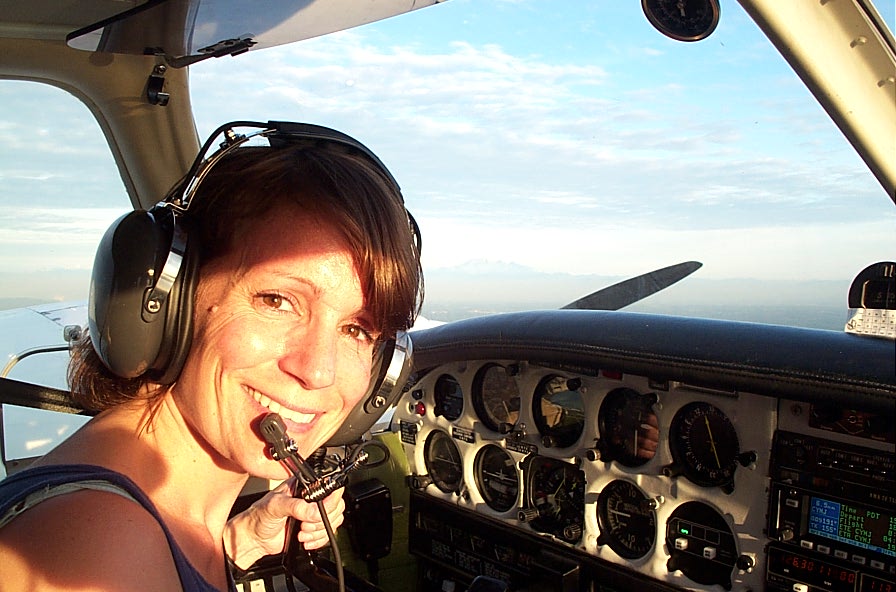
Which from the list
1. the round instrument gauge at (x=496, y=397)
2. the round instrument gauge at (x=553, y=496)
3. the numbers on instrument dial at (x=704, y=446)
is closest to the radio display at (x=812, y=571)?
the numbers on instrument dial at (x=704, y=446)

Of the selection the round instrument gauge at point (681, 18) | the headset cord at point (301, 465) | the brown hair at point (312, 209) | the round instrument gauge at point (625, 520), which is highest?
the round instrument gauge at point (681, 18)

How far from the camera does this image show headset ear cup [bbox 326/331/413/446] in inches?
55.1

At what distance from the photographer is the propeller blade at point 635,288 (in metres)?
2.44

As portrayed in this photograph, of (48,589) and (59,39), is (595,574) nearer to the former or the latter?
(48,589)

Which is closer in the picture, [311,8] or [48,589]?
[48,589]

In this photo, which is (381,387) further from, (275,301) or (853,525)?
(853,525)

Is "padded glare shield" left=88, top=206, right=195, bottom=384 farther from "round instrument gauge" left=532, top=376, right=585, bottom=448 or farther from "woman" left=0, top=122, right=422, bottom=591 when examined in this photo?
"round instrument gauge" left=532, top=376, right=585, bottom=448

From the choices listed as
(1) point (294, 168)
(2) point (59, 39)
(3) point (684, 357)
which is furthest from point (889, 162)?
(2) point (59, 39)

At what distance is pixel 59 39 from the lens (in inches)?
70.6

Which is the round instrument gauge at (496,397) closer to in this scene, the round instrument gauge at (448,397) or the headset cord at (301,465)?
the round instrument gauge at (448,397)

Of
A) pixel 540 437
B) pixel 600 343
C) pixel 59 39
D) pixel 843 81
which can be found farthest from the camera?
A: pixel 540 437

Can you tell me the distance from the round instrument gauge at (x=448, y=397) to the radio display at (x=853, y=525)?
130 centimetres

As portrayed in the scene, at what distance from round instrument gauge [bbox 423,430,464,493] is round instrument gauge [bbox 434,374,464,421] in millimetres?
83

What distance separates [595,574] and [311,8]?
1868 mm
